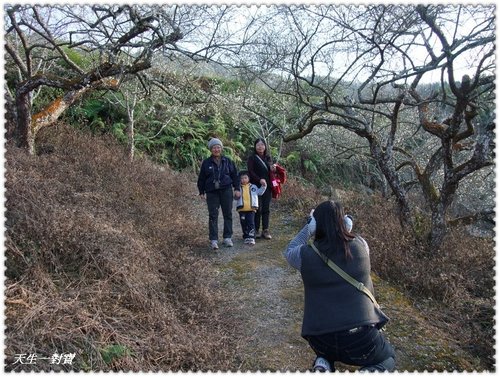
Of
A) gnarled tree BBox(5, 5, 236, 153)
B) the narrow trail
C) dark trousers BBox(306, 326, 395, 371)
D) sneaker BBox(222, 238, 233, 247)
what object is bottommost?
the narrow trail

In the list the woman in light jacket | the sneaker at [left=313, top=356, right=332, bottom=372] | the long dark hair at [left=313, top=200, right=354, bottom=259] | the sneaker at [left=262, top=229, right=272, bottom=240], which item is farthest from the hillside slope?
the long dark hair at [left=313, top=200, right=354, bottom=259]

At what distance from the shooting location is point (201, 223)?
8.71 meters

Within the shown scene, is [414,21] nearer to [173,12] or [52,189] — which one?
[173,12]

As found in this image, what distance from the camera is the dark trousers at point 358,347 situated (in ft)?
10.1

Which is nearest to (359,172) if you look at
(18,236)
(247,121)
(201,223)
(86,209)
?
(247,121)

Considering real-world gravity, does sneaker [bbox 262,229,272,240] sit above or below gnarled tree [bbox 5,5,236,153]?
below

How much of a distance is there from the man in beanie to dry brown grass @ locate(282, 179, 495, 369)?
235 centimetres

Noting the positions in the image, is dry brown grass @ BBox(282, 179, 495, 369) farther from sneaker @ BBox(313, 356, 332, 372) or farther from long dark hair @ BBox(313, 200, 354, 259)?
long dark hair @ BBox(313, 200, 354, 259)

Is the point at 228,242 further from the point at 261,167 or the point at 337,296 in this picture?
the point at 337,296

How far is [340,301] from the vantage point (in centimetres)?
309

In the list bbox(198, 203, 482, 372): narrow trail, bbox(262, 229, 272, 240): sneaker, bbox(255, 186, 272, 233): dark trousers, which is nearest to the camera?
bbox(198, 203, 482, 372): narrow trail

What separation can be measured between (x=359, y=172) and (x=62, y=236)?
1652 centimetres

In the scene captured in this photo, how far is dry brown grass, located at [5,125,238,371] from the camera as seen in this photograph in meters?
3.55

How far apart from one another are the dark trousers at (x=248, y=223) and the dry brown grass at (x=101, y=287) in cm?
80
